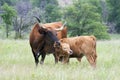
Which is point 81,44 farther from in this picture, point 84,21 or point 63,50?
point 84,21

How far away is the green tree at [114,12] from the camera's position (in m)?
71.0

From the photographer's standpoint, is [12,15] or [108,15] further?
[108,15]

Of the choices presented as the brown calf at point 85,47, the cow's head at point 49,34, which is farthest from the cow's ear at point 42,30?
the brown calf at point 85,47

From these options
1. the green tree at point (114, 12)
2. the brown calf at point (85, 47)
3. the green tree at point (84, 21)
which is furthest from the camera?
the green tree at point (114, 12)

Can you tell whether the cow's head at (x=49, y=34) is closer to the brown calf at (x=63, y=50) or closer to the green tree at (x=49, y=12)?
the brown calf at (x=63, y=50)

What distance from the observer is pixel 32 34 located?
11266 mm

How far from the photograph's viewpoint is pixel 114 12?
2913 inches

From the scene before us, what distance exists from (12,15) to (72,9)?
21.0m

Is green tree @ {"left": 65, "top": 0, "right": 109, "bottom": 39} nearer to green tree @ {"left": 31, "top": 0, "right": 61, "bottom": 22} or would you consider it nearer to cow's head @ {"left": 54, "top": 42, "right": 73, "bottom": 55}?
green tree @ {"left": 31, "top": 0, "right": 61, "bottom": 22}

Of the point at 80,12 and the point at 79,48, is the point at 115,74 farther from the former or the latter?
the point at 80,12

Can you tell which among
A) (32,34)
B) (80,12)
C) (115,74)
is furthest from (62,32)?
(80,12)

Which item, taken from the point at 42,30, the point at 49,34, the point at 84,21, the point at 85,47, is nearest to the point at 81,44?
the point at 85,47

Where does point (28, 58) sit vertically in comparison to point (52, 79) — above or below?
below

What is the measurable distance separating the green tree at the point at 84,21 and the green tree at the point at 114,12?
6971 mm
